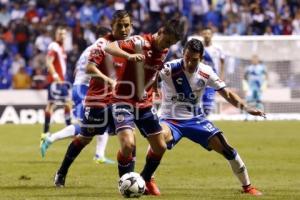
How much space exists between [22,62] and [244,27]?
7.82m

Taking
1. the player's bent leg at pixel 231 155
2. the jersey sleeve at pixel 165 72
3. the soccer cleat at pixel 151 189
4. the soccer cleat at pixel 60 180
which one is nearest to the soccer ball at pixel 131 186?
the soccer cleat at pixel 151 189

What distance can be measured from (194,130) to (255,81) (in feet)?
52.7

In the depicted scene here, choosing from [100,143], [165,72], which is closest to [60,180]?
[165,72]

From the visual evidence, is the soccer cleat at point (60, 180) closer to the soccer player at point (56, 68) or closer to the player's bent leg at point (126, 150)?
the player's bent leg at point (126, 150)

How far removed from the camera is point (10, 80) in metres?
28.4

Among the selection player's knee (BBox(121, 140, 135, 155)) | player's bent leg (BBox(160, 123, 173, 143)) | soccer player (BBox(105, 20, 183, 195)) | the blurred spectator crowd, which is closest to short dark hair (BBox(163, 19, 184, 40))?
soccer player (BBox(105, 20, 183, 195))

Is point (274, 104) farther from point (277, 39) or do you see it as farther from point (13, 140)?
point (13, 140)

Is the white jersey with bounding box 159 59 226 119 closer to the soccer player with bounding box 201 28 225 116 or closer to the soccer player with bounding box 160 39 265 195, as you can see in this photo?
the soccer player with bounding box 160 39 265 195

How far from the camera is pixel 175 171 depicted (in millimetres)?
13961

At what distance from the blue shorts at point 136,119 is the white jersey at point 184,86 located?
637 millimetres

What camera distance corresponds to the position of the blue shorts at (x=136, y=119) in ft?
34.1

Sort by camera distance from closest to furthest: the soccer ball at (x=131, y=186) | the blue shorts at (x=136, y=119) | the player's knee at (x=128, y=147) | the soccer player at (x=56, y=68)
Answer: the soccer ball at (x=131, y=186), the player's knee at (x=128, y=147), the blue shorts at (x=136, y=119), the soccer player at (x=56, y=68)

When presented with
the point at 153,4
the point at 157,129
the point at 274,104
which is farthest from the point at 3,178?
the point at 153,4

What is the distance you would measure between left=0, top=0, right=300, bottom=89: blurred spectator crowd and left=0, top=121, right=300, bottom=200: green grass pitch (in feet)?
25.9
